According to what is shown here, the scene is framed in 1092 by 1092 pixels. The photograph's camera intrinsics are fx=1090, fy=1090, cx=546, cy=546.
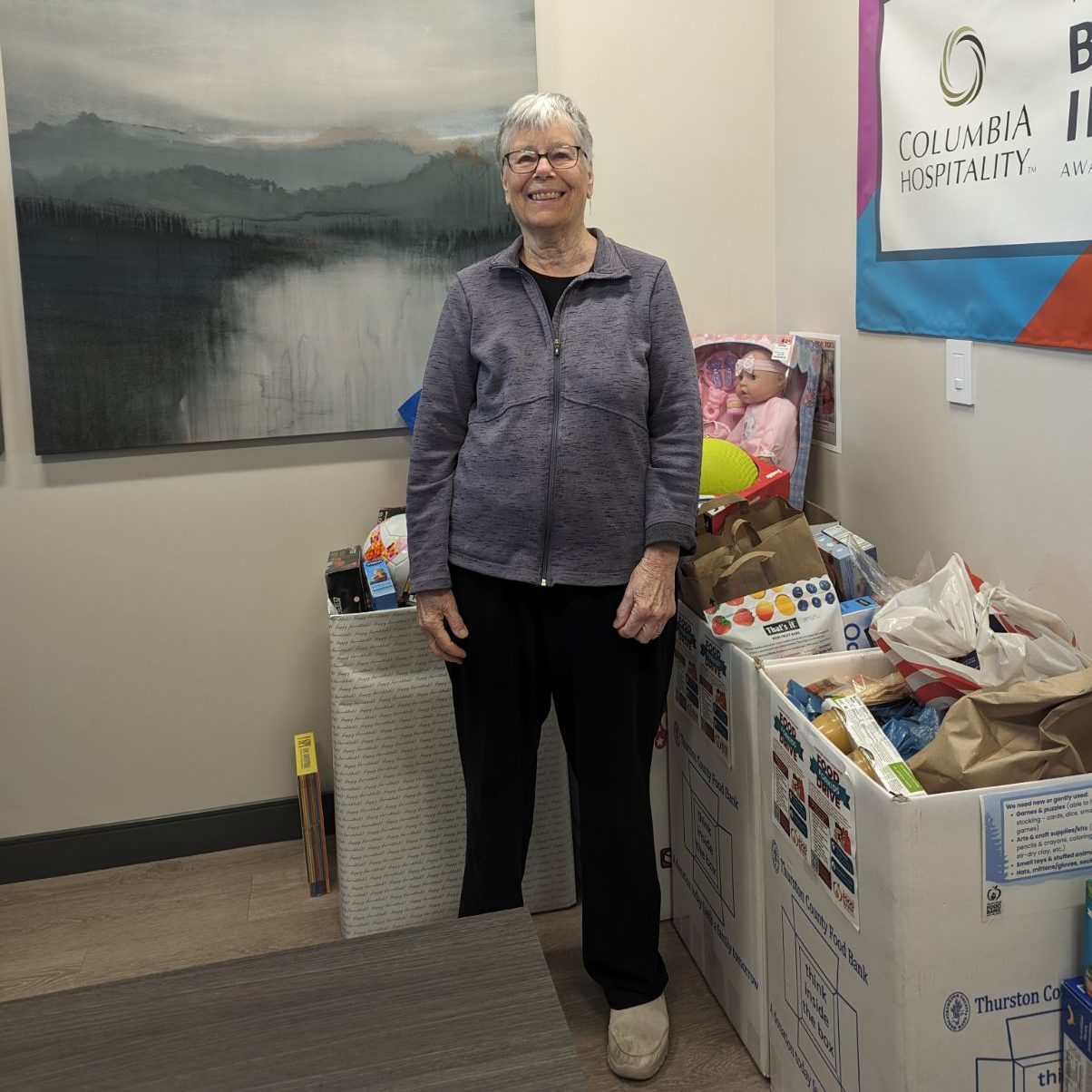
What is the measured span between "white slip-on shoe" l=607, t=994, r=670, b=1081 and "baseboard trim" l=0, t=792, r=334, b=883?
96 cm

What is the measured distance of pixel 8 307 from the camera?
230 cm

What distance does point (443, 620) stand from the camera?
182 centimetres

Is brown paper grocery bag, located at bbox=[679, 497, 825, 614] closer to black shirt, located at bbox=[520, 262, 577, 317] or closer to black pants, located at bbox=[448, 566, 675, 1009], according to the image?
black pants, located at bbox=[448, 566, 675, 1009]

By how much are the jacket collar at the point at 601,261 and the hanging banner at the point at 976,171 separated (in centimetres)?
55

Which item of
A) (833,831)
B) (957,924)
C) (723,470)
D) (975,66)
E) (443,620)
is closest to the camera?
(957,924)

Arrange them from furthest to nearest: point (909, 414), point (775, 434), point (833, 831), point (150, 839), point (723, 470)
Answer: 1. point (150, 839)
2. point (775, 434)
3. point (723, 470)
4. point (909, 414)
5. point (833, 831)

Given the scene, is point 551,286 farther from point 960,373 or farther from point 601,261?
point 960,373

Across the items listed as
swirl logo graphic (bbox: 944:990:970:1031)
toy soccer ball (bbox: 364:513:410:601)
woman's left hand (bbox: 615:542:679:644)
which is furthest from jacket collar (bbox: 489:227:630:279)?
swirl logo graphic (bbox: 944:990:970:1031)

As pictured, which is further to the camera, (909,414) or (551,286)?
(909,414)

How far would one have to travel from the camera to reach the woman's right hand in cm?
181

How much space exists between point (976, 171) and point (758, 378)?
0.69m

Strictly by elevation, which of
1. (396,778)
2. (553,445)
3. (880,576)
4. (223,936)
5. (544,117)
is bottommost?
(223,936)

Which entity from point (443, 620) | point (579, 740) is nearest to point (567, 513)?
point (443, 620)

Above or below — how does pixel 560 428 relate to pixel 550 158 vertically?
below
